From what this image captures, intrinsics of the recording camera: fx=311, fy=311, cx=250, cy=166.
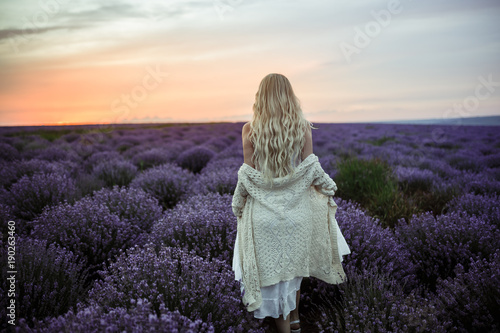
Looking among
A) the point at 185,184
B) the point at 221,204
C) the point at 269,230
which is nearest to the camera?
the point at 269,230

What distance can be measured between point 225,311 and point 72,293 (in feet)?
3.88

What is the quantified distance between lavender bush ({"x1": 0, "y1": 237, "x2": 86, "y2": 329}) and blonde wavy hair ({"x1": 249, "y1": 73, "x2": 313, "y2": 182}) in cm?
171

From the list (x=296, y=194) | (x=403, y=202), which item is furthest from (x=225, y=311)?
(x=403, y=202)

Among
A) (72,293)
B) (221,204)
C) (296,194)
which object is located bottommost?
(72,293)

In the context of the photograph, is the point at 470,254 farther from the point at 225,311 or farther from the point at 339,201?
the point at 225,311

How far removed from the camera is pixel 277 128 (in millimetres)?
2082

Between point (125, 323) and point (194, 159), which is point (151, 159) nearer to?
point (194, 159)

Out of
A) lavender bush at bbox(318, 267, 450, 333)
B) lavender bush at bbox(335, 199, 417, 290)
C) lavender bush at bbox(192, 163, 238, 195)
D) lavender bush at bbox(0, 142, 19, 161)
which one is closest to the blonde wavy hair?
lavender bush at bbox(318, 267, 450, 333)

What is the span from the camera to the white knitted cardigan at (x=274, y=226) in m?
2.12

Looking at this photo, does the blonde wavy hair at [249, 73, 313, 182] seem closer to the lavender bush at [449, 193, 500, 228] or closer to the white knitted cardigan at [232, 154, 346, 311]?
the white knitted cardigan at [232, 154, 346, 311]

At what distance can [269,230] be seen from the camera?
6.95 feet

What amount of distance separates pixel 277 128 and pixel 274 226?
0.66 metres

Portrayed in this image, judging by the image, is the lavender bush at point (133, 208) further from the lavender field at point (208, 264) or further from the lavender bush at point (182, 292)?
the lavender bush at point (182, 292)

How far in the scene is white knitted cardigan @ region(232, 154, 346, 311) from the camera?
212 cm
